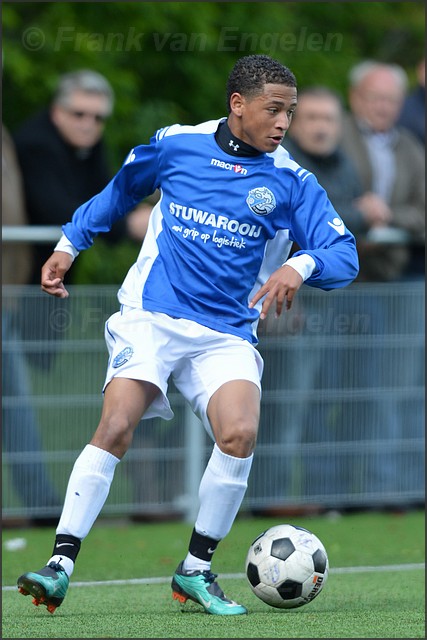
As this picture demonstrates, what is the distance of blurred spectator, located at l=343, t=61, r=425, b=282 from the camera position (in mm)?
10961

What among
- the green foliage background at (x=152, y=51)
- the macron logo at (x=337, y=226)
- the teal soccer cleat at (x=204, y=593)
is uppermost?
the green foliage background at (x=152, y=51)

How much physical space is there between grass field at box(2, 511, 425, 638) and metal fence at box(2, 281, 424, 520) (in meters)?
0.23

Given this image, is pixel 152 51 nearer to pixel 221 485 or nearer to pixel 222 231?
pixel 222 231

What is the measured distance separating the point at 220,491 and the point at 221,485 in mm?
34

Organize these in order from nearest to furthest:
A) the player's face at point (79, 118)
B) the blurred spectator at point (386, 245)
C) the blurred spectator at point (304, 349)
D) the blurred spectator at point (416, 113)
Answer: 1. the player's face at point (79, 118)
2. the blurred spectator at point (304, 349)
3. the blurred spectator at point (386, 245)
4. the blurred spectator at point (416, 113)

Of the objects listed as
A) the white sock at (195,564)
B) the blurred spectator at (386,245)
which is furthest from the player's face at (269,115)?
the blurred spectator at (386,245)

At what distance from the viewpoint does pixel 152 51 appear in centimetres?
1870

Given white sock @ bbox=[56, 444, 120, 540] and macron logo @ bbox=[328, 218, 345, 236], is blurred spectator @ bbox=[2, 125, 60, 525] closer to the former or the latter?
white sock @ bbox=[56, 444, 120, 540]

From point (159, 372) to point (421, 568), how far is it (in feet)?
8.37

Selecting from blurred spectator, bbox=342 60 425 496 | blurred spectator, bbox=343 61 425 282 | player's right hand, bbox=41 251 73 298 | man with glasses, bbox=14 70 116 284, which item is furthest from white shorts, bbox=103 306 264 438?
blurred spectator, bbox=343 61 425 282

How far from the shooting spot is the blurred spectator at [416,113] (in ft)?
39.4

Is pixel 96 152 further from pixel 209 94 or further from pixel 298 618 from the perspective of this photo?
pixel 209 94

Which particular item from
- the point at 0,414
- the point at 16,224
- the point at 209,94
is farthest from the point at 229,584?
the point at 209,94

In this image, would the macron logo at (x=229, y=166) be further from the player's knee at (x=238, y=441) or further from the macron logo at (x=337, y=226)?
the player's knee at (x=238, y=441)
